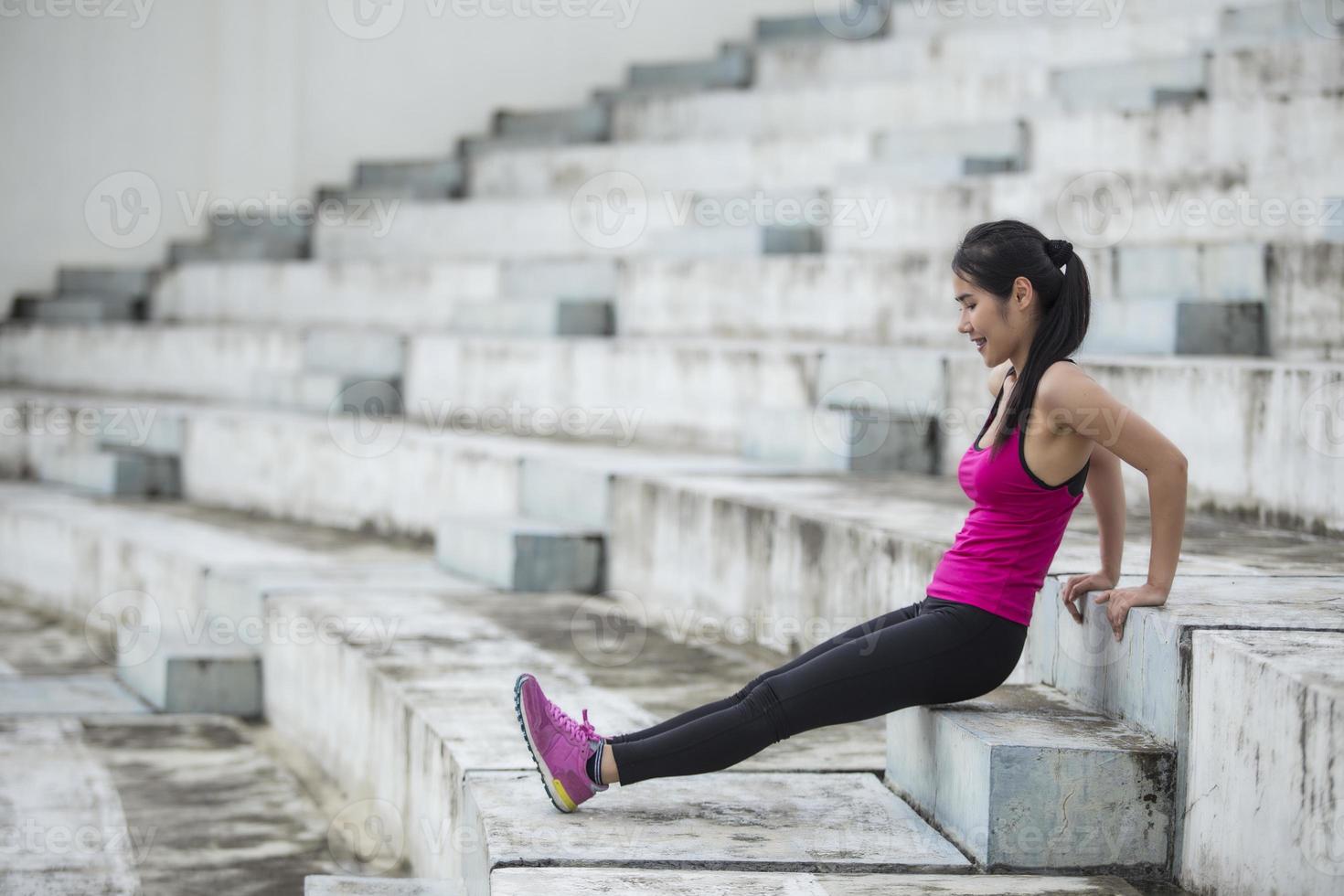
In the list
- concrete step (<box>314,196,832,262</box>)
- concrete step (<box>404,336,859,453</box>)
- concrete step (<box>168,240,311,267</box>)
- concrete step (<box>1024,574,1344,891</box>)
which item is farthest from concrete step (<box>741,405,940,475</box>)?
concrete step (<box>168,240,311,267</box>)

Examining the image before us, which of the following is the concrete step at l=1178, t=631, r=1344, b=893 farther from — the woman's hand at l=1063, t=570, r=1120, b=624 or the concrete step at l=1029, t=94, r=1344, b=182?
the concrete step at l=1029, t=94, r=1344, b=182

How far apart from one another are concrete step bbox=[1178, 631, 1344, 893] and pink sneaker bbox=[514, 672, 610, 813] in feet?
2.83

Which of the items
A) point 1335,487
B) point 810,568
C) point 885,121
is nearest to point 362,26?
point 885,121

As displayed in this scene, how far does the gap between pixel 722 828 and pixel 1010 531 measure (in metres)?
0.61

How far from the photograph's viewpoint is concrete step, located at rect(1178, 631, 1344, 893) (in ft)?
6.07

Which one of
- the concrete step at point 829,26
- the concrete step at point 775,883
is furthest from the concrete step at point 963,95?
the concrete step at point 775,883

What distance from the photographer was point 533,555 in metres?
4.39

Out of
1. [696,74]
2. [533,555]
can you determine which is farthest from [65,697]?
[696,74]

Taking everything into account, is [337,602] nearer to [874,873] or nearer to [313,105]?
[874,873]

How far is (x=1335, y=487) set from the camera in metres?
3.29

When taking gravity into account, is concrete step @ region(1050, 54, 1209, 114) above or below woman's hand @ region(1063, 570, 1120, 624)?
above

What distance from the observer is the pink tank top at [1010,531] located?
237 centimetres

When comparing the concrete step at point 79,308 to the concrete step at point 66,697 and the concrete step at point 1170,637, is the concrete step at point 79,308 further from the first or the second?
the concrete step at point 1170,637

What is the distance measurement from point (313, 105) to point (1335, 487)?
21.0 ft
